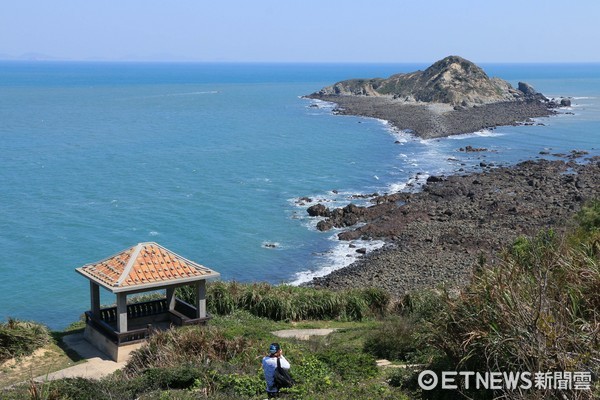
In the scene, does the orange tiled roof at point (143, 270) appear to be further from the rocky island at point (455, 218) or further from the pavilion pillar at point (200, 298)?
the rocky island at point (455, 218)

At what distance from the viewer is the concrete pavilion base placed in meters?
17.6

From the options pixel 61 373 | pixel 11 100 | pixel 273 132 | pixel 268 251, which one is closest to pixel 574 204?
pixel 268 251

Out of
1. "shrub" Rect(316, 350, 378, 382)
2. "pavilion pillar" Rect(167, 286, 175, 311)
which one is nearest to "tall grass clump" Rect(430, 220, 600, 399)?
"shrub" Rect(316, 350, 378, 382)

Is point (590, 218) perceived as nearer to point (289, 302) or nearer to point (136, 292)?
point (289, 302)

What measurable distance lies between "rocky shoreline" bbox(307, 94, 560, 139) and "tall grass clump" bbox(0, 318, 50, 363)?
70.6 m

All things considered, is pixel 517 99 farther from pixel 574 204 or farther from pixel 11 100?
pixel 11 100

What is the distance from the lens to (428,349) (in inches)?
544

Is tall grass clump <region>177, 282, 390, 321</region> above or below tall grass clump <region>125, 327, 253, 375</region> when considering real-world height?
below

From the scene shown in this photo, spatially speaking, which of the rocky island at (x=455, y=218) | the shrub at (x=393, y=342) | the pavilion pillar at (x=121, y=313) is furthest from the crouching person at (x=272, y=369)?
the rocky island at (x=455, y=218)

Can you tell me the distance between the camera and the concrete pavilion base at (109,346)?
1759cm

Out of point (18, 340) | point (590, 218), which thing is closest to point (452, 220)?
point (590, 218)

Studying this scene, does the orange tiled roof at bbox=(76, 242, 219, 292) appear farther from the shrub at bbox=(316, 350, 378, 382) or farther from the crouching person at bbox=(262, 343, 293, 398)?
the crouching person at bbox=(262, 343, 293, 398)

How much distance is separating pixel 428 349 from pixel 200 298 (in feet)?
24.9

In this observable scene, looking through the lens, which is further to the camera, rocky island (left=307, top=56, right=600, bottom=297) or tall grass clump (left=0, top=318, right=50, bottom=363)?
rocky island (left=307, top=56, right=600, bottom=297)
